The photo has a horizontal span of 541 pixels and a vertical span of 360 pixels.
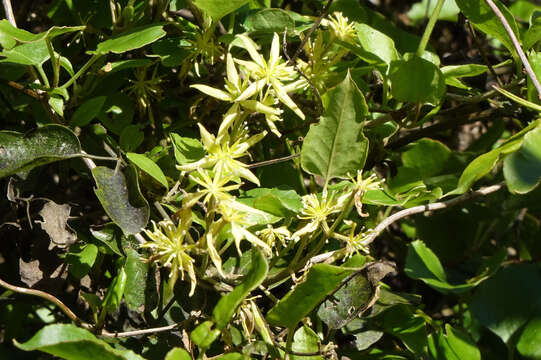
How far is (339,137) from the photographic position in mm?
729

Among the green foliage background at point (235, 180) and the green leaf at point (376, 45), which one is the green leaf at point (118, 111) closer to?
the green foliage background at point (235, 180)

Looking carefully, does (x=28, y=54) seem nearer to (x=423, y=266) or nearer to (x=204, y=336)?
(x=204, y=336)

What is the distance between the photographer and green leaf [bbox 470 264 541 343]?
0.97 meters

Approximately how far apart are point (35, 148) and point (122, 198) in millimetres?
108

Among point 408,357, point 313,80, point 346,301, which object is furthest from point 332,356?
point 313,80

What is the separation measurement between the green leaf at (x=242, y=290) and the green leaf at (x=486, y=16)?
449 millimetres

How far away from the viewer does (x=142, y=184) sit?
2.55ft

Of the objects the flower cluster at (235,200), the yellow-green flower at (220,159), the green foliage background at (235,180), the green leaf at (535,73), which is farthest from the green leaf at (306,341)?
the green leaf at (535,73)

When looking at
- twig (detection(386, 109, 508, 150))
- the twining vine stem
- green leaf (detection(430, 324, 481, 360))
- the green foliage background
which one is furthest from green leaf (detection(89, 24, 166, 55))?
green leaf (detection(430, 324, 481, 360))

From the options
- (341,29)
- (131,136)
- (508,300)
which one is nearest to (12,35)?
(131,136)

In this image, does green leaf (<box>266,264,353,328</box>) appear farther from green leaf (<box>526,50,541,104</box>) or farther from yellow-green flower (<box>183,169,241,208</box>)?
green leaf (<box>526,50,541,104</box>)

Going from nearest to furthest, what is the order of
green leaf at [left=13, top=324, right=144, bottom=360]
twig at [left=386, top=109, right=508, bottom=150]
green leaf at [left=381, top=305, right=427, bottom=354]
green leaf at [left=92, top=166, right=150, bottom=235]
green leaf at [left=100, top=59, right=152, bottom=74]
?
green leaf at [left=13, top=324, right=144, bottom=360] → green leaf at [left=92, top=166, right=150, bottom=235] → green leaf at [left=100, top=59, right=152, bottom=74] → green leaf at [left=381, top=305, right=427, bottom=354] → twig at [left=386, top=109, right=508, bottom=150]

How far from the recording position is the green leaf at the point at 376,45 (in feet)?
2.67

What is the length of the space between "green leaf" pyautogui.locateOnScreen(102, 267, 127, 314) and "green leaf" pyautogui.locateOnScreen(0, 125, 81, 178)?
15 cm
